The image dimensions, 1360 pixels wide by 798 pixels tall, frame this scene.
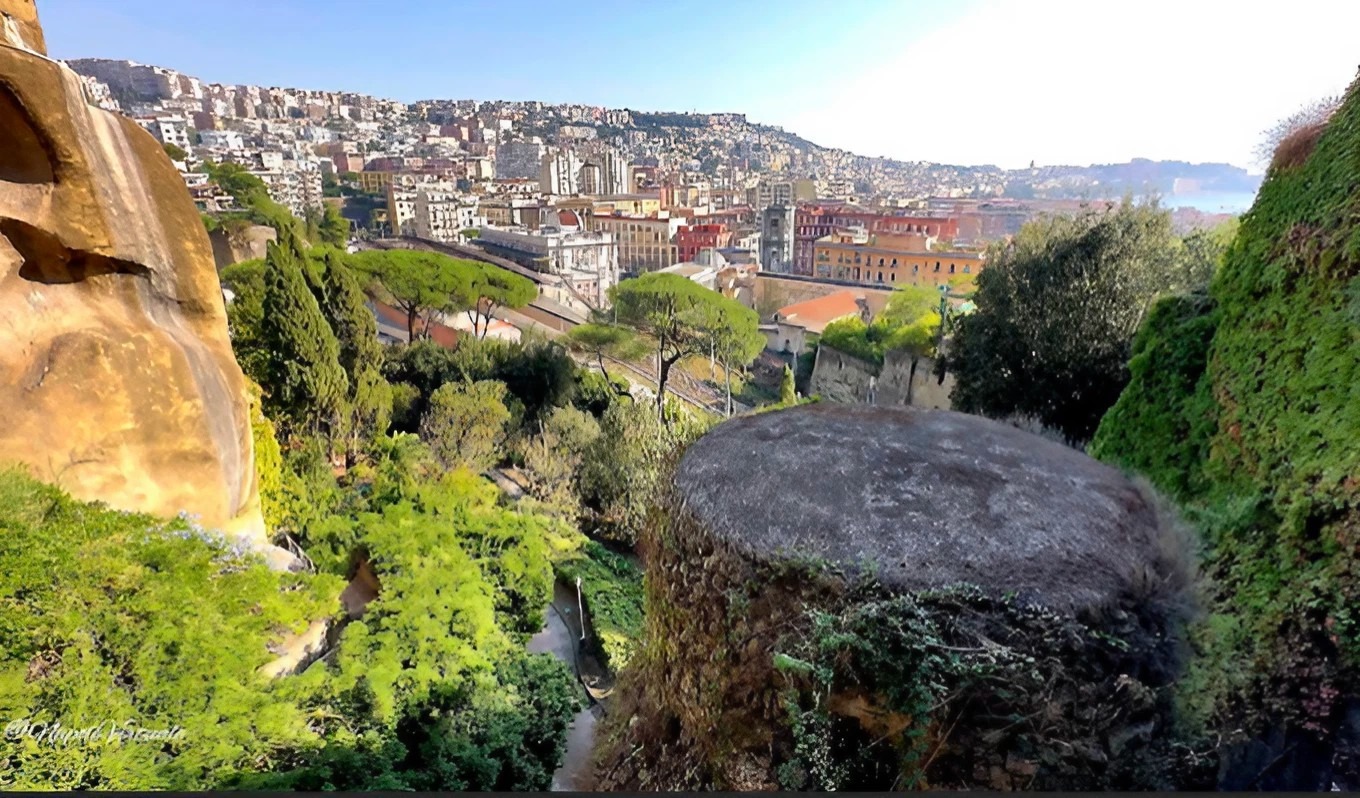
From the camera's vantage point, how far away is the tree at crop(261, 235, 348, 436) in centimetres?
1072

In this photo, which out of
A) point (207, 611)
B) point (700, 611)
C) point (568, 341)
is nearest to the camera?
point (700, 611)

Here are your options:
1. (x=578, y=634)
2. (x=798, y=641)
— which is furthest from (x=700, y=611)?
(x=578, y=634)

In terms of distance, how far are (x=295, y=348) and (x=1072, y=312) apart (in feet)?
39.5

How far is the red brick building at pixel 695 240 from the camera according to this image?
5688 cm

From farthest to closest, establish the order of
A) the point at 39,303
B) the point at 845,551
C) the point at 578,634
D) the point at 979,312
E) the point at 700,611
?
the point at 979,312 → the point at 578,634 → the point at 39,303 → the point at 700,611 → the point at 845,551

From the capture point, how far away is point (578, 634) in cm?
908

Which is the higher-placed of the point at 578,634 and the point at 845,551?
the point at 845,551

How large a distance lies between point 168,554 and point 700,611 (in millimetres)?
3723

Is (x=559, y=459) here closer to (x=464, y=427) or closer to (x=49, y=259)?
(x=464, y=427)

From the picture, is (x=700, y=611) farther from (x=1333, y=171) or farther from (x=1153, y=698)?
(x=1333, y=171)

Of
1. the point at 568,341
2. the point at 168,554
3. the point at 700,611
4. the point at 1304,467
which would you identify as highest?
the point at 1304,467

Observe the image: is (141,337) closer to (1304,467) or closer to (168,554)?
(168,554)

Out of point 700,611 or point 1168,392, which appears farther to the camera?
point 1168,392

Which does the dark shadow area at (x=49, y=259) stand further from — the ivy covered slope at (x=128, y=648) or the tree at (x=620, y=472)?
the tree at (x=620, y=472)
